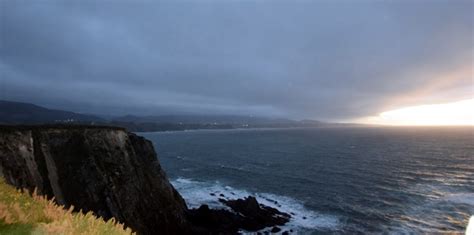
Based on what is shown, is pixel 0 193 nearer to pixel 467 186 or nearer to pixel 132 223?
pixel 132 223

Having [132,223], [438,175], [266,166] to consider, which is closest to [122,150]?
[132,223]

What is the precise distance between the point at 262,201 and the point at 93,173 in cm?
3382

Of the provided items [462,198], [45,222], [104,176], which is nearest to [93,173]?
[104,176]

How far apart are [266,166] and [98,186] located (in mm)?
70931

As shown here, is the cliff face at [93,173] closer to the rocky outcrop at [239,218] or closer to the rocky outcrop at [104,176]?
the rocky outcrop at [104,176]

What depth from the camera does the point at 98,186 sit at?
111 ft

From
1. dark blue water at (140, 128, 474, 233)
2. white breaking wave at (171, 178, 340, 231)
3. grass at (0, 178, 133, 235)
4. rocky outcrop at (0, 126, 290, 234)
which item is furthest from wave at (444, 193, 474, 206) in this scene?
grass at (0, 178, 133, 235)

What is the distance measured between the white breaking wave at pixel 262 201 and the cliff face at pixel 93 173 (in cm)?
1610

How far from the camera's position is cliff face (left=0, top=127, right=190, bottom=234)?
1155 inches

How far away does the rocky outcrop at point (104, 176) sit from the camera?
29.8 meters

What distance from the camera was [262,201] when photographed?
197ft

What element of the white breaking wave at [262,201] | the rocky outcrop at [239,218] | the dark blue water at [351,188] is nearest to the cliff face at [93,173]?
the rocky outcrop at [239,218]

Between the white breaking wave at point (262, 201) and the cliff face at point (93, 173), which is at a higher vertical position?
the cliff face at point (93, 173)

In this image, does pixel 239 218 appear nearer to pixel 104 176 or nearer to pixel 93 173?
pixel 104 176
